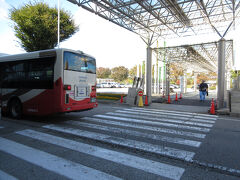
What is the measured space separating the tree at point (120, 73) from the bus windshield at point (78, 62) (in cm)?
7811

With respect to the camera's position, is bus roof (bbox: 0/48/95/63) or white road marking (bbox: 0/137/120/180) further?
bus roof (bbox: 0/48/95/63)

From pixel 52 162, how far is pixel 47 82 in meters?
3.91

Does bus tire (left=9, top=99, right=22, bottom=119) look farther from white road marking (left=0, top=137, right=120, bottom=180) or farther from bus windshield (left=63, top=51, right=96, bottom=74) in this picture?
white road marking (left=0, top=137, right=120, bottom=180)

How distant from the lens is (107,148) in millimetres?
4418

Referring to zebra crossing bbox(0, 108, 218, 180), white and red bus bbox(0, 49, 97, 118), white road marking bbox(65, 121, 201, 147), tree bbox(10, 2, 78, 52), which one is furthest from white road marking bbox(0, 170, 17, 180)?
tree bbox(10, 2, 78, 52)

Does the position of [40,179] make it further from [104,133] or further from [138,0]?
[138,0]

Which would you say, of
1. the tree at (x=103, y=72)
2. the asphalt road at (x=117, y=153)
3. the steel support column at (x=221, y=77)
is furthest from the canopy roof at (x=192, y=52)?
the tree at (x=103, y=72)

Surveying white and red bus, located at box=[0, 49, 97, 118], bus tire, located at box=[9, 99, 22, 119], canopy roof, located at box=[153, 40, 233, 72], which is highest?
canopy roof, located at box=[153, 40, 233, 72]

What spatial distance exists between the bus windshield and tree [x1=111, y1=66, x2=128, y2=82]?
78.1 m

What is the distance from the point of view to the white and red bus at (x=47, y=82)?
6620 millimetres

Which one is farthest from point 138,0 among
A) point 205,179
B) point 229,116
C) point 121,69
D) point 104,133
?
point 121,69

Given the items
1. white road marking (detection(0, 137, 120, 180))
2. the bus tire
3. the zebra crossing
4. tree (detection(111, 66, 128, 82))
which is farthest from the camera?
tree (detection(111, 66, 128, 82))

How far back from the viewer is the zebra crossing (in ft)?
10.7

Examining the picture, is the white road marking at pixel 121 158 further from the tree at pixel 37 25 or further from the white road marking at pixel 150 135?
the tree at pixel 37 25
